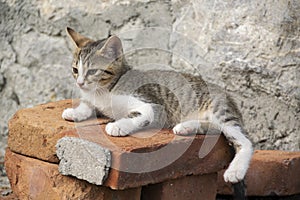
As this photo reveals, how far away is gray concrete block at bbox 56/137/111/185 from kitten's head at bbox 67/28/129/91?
396 mm

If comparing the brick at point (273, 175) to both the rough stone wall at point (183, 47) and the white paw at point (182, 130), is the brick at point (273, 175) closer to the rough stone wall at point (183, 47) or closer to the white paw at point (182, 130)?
the rough stone wall at point (183, 47)

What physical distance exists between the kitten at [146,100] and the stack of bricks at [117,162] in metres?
0.07

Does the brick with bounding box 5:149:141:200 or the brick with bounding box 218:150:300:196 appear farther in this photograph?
the brick with bounding box 218:150:300:196

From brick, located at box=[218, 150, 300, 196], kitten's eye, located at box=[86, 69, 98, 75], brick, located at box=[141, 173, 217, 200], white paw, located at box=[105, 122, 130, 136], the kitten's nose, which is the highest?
kitten's eye, located at box=[86, 69, 98, 75]

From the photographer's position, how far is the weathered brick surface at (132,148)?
98.0 inches

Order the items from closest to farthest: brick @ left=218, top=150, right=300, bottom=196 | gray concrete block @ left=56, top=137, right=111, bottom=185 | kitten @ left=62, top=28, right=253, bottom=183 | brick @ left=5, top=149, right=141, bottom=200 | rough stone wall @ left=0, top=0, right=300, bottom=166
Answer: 1. gray concrete block @ left=56, top=137, right=111, bottom=185
2. brick @ left=5, top=149, right=141, bottom=200
3. kitten @ left=62, top=28, right=253, bottom=183
4. brick @ left=218, top=150, right=300, bottom=196
5. rough stone wall @ left=0, top=0, right=300, bottom=166

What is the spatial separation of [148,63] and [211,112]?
3.61 feet

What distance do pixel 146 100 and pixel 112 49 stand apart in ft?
1.04

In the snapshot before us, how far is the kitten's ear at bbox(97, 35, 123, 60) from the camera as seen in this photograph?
289cm

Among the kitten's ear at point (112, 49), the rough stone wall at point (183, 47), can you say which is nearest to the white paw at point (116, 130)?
the kitten's ear at point (112, 49)

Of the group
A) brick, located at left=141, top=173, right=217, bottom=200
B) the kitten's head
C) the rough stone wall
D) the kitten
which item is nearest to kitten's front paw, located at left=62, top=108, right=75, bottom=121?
the kitten

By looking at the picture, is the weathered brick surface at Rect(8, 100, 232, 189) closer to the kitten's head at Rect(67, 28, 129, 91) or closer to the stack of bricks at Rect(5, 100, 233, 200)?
the stack of bricks at Rect(5, 100, 233, 200)

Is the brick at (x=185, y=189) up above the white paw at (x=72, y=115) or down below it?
below

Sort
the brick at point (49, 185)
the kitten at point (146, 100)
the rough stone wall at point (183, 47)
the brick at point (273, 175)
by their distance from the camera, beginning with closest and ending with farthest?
the brick at point (49, 185), the kitten at point (146, 100), the brick at point (273, 175), the rough stone wall at point (183, 47)
